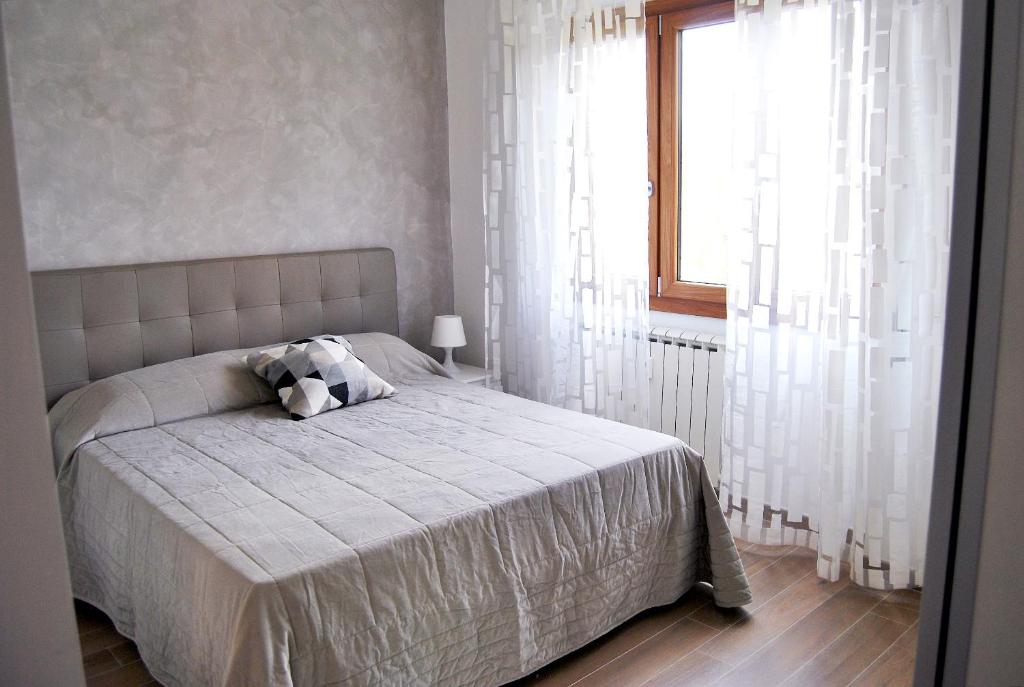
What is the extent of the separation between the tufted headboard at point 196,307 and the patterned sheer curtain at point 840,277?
74.5 inches

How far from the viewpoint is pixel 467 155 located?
4.46 meters

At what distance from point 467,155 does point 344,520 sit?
2656 mm

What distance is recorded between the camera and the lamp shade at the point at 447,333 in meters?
4.27

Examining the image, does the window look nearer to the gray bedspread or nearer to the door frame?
the gray bedspread

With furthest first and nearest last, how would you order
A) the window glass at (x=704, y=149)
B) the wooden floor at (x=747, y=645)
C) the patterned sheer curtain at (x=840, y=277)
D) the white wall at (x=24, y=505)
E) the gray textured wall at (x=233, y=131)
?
the window glass at (x=704, y=149) → the gray textured wall at (x=233, y=131) → the patterned sheer curtain at (x=840, y=277) → the wooden floor at (x=747, y=645) → the white wall at (x=24, y=505)

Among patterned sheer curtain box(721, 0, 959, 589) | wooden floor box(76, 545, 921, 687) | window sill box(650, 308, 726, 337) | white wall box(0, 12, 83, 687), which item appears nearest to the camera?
white wall box(0, 12, 83, 687)

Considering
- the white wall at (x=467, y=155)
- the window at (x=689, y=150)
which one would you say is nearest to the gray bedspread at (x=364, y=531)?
the window at (x=689, y=150)

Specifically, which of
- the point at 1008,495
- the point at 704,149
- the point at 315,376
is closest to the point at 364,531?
the point at 315,376

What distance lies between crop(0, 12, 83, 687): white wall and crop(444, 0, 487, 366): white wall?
3882mm

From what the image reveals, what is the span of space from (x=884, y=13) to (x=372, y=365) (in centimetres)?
249

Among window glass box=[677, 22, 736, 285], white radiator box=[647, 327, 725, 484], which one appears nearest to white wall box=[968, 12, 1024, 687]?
white radiator box=[647, 327, 725, 484]

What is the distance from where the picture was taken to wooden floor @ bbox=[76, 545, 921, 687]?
2500 mm

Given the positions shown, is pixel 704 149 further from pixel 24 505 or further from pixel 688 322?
pixel 24 505

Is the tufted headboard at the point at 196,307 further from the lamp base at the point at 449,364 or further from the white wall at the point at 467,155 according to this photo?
the white wall at the point at 467,155
